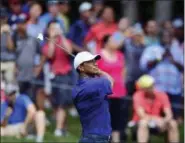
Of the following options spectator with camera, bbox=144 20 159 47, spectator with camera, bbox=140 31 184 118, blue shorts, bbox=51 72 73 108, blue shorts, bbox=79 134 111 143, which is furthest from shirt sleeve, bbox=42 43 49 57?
blue shorts, bbox=79 134 111 143

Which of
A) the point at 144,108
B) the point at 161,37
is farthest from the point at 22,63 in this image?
the point at 161,37

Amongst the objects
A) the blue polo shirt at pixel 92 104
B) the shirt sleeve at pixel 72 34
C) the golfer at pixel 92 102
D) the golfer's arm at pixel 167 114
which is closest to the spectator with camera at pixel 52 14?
the shirt sleeve at pixel 72 34

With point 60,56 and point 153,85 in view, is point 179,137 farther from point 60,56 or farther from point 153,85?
point 60,56

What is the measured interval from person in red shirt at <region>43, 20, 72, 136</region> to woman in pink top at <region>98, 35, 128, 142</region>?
0.81 m

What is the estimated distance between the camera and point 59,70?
14.2 m

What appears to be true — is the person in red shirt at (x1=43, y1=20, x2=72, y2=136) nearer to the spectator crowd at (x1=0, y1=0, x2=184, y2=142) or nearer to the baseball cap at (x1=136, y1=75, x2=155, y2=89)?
the spectator crowd at (x1=0, y1=0, x2=184, y2=142)

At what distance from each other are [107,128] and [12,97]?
401 cm

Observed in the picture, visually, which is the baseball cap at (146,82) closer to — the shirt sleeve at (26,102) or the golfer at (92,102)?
the shirt sleeve at (26,102)

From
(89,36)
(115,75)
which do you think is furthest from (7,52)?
(115,75)

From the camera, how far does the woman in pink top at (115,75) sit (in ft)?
43.3

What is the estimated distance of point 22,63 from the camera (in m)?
14.0

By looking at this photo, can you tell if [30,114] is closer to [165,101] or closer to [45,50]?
[45,50]

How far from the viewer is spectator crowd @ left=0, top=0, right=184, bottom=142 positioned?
13.4 m

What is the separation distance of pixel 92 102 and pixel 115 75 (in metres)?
3.55
